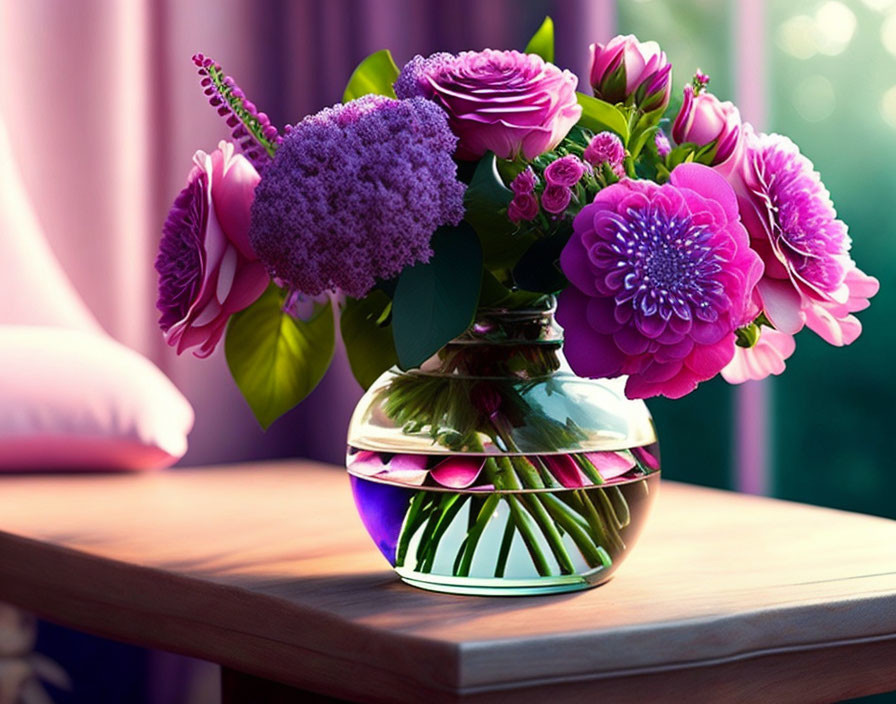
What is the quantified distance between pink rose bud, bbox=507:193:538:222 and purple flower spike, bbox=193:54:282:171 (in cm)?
16

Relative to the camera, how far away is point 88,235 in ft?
5.76

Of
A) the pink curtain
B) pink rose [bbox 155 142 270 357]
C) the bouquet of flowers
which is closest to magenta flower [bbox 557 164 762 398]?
the bouquet of flowers

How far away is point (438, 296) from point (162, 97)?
1.19m

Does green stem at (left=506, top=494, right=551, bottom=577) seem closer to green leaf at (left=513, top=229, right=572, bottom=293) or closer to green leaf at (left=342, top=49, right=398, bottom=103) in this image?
green leaf at (left=513, top=229, right=572, bottom=293)

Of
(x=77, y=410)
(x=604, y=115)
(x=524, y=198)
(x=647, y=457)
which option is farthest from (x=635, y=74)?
(x=77, y=410)

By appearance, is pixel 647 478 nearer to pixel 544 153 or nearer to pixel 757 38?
pixel 544 153

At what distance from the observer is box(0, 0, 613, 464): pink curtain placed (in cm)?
171

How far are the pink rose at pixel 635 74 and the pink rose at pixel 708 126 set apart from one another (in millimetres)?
17

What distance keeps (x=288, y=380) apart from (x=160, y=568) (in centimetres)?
16

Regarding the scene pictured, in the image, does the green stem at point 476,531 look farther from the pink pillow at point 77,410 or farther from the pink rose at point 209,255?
the pink pillow at point 77,410

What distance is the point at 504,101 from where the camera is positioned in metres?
0.75

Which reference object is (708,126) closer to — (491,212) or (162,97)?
(491,212)

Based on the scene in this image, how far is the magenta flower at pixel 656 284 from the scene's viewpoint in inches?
28.2

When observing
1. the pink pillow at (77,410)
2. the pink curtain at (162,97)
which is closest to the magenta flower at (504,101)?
the pink pillow at (77,410)
